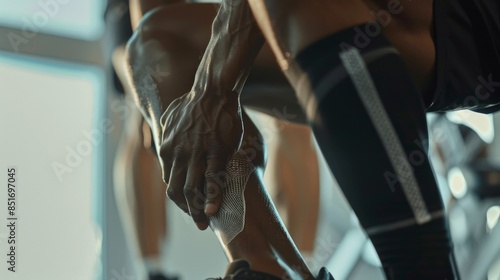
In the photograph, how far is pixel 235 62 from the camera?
17.7 inches

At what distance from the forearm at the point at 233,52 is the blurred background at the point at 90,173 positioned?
0.43 feet

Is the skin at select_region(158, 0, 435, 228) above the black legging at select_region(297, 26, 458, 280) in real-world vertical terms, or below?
above

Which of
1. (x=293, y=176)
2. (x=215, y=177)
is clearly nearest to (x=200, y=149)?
(x=215, y=177)

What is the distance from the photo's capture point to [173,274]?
57 centimetres

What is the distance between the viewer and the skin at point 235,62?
42cm

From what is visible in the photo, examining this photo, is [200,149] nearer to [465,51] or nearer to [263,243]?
[263,243]

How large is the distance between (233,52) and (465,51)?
0.15m

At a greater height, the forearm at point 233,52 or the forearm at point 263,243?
the forearm at point 233,52

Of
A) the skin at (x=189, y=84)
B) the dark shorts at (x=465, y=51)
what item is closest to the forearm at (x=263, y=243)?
the skin at (x=189, y=84)

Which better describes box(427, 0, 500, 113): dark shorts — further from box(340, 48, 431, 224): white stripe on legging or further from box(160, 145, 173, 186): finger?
box(160, 145, 173, 186): finger

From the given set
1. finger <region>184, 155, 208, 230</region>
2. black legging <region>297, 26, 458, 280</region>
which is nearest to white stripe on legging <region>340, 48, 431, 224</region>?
black legging <region>297, 26, 458, 280</region>

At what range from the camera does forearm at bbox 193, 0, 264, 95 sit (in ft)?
1.46

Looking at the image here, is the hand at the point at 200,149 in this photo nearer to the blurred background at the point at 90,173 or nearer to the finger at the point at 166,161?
the finger at the point at 166,161

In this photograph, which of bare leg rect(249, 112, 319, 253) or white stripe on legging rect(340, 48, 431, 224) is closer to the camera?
white stripe on legging rect(340, 48, 431, 224)
